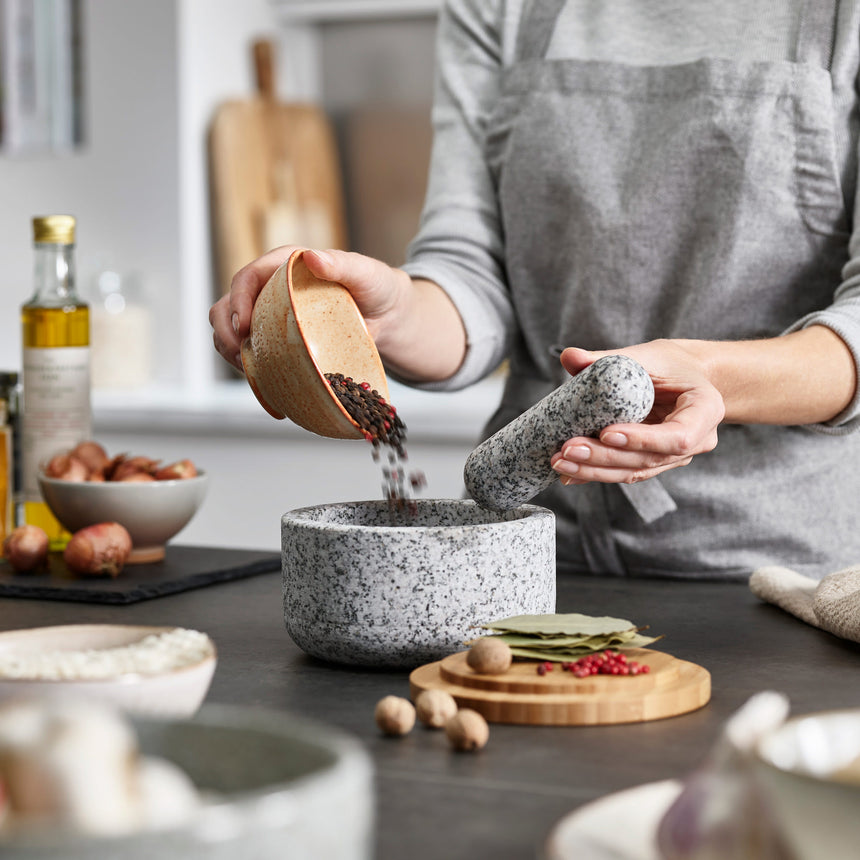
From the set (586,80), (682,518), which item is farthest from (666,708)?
(586,80)

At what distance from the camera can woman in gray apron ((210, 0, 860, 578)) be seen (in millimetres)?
1494

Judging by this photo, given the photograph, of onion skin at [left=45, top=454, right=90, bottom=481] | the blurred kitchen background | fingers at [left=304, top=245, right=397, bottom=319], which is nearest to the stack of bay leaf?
fingers at [left=304, top=245, right=397, bottom=319]

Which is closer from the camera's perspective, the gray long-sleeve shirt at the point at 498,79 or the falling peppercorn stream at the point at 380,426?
the falling peppercorn stream at the point at 380,426

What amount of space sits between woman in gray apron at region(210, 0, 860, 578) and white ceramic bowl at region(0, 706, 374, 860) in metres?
0.88

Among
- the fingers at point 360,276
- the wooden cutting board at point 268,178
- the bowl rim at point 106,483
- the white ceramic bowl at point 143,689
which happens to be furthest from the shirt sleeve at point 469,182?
the wooden cutting board at point 268,178

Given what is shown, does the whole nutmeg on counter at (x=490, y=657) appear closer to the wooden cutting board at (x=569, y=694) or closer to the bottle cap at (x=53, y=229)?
the wooden cutting board at (x=569, y=694)

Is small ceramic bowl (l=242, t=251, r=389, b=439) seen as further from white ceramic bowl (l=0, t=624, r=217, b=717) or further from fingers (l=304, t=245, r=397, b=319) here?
white ceramic bowl (l=0, t=624, r=217, b=717)

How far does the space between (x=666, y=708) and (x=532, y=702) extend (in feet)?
0.29

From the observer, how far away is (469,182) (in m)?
1.70

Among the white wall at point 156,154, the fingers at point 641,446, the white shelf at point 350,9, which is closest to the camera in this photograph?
the fingers at point 641,446

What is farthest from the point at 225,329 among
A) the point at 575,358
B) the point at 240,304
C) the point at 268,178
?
the point at 268,178

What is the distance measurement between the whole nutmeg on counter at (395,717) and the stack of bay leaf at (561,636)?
0.12m

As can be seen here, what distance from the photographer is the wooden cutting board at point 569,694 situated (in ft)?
2.64

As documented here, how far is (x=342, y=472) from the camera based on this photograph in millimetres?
2959
